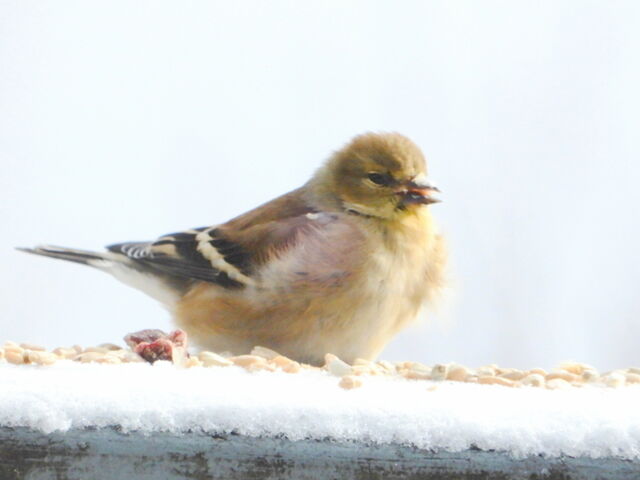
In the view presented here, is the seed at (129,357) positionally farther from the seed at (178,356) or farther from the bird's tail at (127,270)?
the bird's tail at (127,270)

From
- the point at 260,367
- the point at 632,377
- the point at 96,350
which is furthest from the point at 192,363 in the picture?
the point at 632,377

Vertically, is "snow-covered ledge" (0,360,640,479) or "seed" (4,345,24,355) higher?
"seed" (4,345,24,355)

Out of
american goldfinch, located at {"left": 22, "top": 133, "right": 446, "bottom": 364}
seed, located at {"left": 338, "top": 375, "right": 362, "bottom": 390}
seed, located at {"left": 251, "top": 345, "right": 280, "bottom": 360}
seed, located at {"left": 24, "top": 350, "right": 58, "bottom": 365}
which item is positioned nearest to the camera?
seed, located at {"left": 338, "top": 375, "right": 362, "bottom": 390}

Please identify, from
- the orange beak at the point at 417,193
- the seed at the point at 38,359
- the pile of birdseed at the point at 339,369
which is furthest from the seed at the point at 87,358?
the orange beak at the point at 417,193

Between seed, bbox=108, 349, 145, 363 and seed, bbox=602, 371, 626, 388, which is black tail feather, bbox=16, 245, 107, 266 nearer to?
seed, bbox=108, 349, 145, 363

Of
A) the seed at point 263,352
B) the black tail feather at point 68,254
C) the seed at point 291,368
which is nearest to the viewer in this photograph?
the seed at point 291,368

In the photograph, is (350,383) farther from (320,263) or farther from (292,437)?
(320,263)

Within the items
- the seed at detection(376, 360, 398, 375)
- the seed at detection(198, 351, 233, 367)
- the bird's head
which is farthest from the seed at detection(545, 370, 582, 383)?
the bird's head
